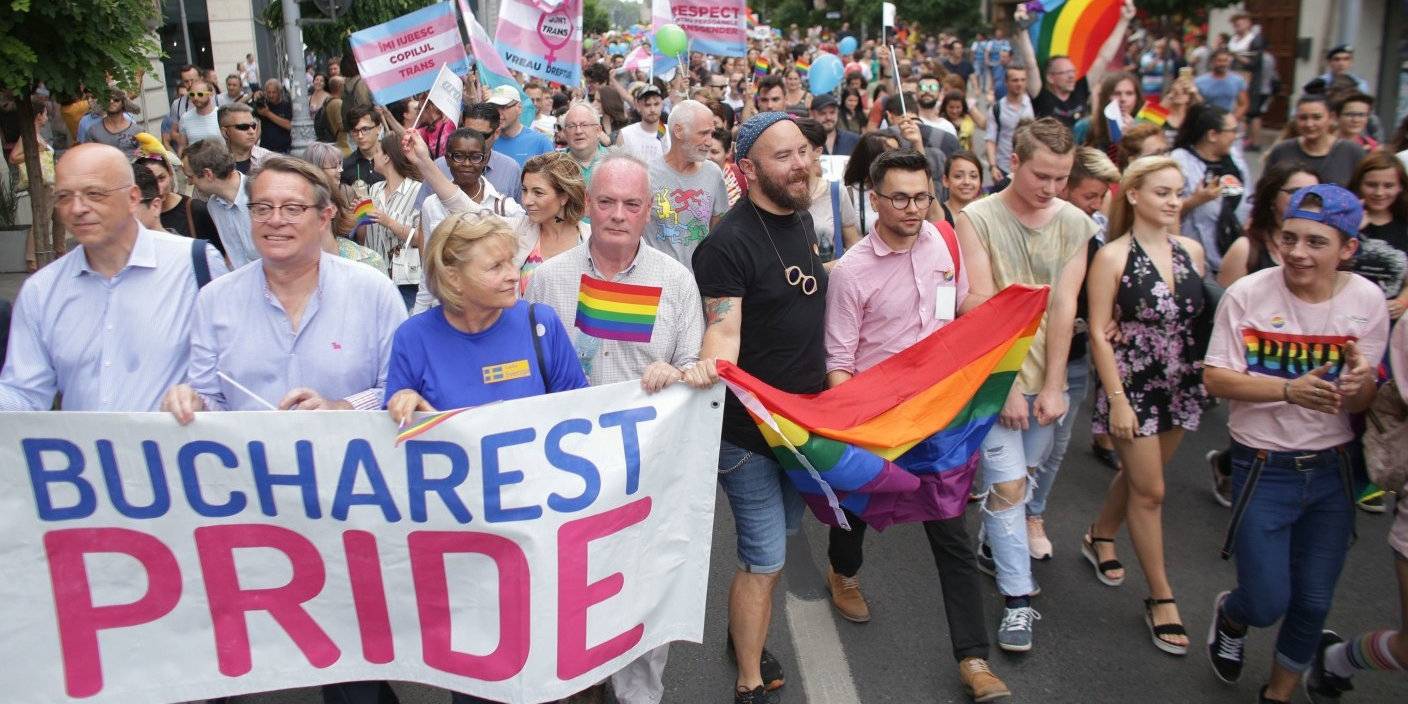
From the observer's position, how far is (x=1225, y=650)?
4.09 m

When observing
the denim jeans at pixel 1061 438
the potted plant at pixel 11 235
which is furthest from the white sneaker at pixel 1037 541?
the potted plant at pixel 11 235

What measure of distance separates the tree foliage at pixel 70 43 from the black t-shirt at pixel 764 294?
6374 millimetres

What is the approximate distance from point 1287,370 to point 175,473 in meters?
3.53

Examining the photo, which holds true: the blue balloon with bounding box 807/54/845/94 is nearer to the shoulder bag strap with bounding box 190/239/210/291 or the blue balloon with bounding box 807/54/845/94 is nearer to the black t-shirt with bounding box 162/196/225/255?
the black t-shirt with bounding box 162/196/225/255

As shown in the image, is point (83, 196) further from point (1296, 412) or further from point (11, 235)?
point (11, 235)

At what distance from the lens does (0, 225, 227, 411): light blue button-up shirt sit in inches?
139

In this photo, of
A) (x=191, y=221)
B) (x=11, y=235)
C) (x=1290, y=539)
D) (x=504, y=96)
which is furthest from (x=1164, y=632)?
(x=11, y=235)

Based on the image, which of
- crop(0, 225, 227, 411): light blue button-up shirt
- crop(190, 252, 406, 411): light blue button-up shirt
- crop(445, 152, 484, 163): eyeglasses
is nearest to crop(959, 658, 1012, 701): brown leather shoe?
crop(190, 252, 406, 411): light blue button-up shirt

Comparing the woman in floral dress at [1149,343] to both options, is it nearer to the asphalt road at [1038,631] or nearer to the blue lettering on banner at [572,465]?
the asphalt road at [1038,631]

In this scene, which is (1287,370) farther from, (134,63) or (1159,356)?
(134,63)

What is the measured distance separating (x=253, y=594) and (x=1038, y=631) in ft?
9.77

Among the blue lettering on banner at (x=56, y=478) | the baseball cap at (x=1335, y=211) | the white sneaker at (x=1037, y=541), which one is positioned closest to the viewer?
the blue lettering on banner at (x=56, y=478)

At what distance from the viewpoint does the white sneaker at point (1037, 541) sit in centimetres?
527

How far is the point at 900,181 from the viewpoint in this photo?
4.04 meters
